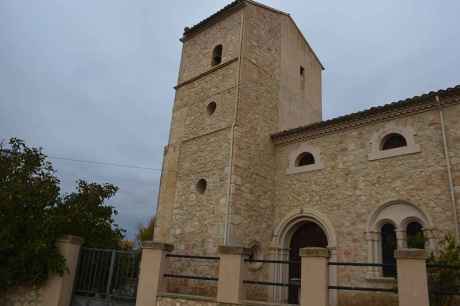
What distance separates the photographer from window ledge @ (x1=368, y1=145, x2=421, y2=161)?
9.87 m

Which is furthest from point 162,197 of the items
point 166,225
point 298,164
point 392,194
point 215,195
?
point 392,194

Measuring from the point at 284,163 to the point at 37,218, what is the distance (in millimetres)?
7831

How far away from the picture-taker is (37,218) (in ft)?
28.8

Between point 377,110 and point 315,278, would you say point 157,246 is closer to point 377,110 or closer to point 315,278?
point 315,278

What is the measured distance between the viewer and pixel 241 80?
12914 millimetres

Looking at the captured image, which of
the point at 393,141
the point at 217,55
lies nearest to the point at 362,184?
the point at 393,141

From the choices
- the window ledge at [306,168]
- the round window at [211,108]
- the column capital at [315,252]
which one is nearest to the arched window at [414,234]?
the window ledge at [306,168]

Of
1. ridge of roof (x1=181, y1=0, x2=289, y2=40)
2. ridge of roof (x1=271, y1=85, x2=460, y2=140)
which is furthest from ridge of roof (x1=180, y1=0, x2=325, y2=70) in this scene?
ridge of roof (x1=271, y1=85, x2=460, y2=140)

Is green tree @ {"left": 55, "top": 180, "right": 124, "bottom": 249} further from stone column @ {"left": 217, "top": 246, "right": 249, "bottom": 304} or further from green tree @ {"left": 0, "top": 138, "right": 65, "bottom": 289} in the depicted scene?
stone column @ {"left": 217, "top": 246, "right": 249, "bottom": 304}

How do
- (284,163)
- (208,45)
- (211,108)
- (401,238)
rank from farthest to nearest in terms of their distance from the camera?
(208,45)
(211,108)
(284,163)
(401,238)

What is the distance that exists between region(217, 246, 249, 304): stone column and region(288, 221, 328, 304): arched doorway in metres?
4.43

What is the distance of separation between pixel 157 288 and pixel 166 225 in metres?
4.85

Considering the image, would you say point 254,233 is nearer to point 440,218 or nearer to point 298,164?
point 298,164

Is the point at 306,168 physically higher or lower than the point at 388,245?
higher
